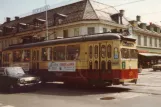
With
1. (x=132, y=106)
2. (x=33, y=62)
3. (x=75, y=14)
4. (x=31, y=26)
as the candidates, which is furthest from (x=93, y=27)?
(x=132, y=106)

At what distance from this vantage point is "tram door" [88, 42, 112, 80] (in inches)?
596

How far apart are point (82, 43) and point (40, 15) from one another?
113ft

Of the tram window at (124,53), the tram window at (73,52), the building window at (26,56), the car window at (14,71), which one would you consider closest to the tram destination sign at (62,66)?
the tram window at (73,52)

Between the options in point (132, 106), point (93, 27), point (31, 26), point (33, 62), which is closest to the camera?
point (132, 106)

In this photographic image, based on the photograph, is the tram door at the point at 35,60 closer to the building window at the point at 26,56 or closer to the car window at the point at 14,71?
the building window at the point at 26,56

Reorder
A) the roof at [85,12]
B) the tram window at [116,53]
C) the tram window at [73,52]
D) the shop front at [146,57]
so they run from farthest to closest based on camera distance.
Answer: the shop front at [146,57] → the roof at [85,12] → the tram window at [73,52] → the tram window at [116,53]

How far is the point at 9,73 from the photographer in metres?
16.7

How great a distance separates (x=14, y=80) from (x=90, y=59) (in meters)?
4.76

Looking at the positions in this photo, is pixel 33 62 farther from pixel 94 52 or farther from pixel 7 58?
pixel 94 52

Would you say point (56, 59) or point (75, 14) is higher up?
point (75, 14)

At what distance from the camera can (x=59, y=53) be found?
18.1 meters

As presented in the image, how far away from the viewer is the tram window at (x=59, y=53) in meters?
17.7

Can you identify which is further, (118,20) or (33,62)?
(118,20)

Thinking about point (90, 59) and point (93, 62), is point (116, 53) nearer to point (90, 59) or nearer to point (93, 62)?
point (93, 62)
